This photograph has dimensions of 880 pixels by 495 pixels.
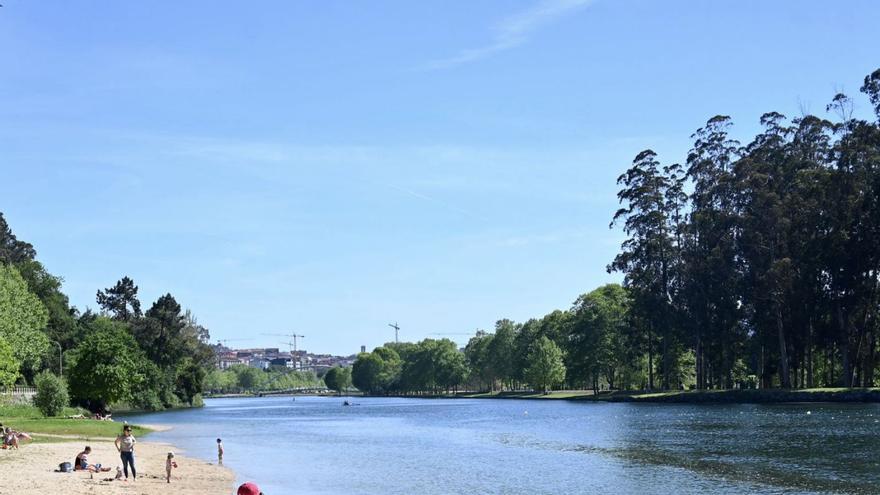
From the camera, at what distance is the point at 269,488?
4069cm

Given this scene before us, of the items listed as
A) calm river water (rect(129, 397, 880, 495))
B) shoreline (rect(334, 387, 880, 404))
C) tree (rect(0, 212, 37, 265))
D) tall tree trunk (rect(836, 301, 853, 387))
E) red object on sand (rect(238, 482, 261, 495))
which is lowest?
calm river water (rect(129, 397, 880, 495))

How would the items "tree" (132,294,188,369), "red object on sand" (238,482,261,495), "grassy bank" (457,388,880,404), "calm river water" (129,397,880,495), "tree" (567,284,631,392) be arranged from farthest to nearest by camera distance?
"tree" (132,294,188,369), "tree" (567,284,631,392), "grassy bank" (457,388,880,404), "calm river water" (129,397,880,495), "red object on sand" (238,482,261,495)

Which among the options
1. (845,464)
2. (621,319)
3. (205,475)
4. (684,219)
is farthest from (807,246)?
(205,475)

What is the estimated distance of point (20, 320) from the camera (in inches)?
3959

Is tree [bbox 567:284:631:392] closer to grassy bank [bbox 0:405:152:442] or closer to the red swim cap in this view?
grassy bank [bbox 0:405:152:442]

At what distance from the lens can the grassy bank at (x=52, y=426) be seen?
6398 centimetres

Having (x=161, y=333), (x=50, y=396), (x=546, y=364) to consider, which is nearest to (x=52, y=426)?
(x=50, y=396)

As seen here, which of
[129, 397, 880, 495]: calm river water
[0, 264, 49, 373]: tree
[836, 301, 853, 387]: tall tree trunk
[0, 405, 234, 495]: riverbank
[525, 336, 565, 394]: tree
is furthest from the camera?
[525, 336, 565, 394]: tree

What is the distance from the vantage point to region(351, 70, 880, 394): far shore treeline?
92812 mm

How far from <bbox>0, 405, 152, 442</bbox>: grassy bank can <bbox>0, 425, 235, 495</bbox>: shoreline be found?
847cm

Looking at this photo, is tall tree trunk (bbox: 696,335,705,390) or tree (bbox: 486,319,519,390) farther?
tree (bbox: 486,319,519,390)

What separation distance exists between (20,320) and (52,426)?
36604 mm

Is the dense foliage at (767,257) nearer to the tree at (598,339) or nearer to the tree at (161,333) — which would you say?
the tree at (598,339)

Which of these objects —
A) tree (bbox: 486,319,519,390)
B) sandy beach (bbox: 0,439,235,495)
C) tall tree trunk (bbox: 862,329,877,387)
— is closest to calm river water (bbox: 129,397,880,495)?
sandy beach (bbox: 0,439,235,495)
